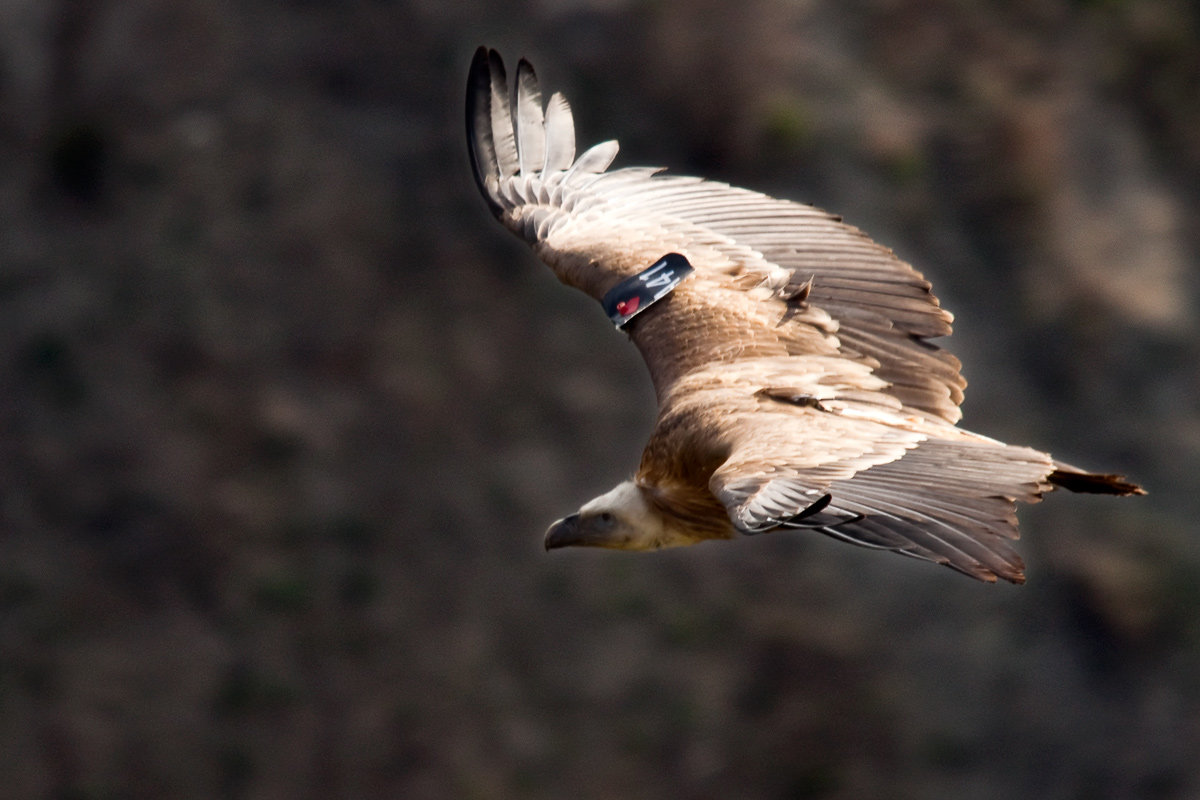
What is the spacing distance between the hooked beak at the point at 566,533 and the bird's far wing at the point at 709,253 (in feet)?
2.07

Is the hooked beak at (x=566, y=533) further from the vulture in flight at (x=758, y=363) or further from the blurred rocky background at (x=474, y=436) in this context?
the blurred rocky background at (x=474, y=436)

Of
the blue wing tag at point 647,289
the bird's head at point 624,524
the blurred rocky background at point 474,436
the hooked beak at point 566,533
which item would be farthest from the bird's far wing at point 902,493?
the blurred rocky background at point 474,436

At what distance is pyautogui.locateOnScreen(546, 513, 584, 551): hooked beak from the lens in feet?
18.8

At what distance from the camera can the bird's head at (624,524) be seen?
5.56 metres

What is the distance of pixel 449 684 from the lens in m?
15.3

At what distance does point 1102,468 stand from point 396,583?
7800 millimetres

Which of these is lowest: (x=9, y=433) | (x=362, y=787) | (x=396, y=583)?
(x=362, y=787)

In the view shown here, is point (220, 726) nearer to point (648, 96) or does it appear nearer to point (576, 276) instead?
point (648, 96)

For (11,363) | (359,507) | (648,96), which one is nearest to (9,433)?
(11,363)

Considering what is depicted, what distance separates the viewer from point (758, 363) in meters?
5.88

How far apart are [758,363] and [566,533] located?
99 centimetres

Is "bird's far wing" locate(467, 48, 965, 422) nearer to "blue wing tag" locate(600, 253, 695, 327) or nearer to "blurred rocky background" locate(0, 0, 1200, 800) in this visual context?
"blue wing tag" locate(600, 253, 695, 327)

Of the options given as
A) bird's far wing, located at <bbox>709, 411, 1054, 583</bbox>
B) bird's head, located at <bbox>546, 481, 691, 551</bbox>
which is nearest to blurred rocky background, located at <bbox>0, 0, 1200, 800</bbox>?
bird's head, located at <bbox>546, 481, 691, 551</bbox>

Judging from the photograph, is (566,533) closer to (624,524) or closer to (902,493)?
(624,524)
